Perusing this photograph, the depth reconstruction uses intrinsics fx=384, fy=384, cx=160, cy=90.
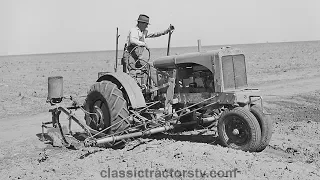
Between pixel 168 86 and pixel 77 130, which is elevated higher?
pixel 168 86

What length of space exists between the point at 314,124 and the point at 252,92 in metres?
2.93

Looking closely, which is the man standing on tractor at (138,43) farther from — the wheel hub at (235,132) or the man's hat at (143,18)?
the wheel hub at (235,132)

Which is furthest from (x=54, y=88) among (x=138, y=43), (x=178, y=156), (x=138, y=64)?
(x=178, y=156)

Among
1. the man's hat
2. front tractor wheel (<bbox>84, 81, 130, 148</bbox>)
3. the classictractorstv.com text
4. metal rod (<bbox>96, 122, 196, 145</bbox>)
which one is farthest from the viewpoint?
the man's hat

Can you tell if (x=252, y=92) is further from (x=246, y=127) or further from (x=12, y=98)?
(x=12, y=98)

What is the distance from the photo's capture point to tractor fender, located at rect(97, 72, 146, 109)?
23.6 feet

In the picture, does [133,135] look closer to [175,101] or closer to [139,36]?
[175,101]

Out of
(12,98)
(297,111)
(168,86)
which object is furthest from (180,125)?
(12,98)

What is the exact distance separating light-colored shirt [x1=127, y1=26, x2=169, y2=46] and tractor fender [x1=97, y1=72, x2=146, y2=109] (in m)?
0.70

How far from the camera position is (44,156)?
23.3ft

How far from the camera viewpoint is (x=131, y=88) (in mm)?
7277

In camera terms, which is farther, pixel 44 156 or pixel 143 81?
pixel 143 81

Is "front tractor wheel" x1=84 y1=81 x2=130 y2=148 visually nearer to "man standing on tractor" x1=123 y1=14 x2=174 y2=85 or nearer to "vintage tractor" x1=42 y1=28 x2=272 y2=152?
"vintage tractor" x1=42 y1=28 x2=272 y2=152

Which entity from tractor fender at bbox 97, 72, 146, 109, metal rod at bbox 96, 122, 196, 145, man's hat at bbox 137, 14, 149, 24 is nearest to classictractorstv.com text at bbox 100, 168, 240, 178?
metal rod at bbox 96, 122, 196, 145
